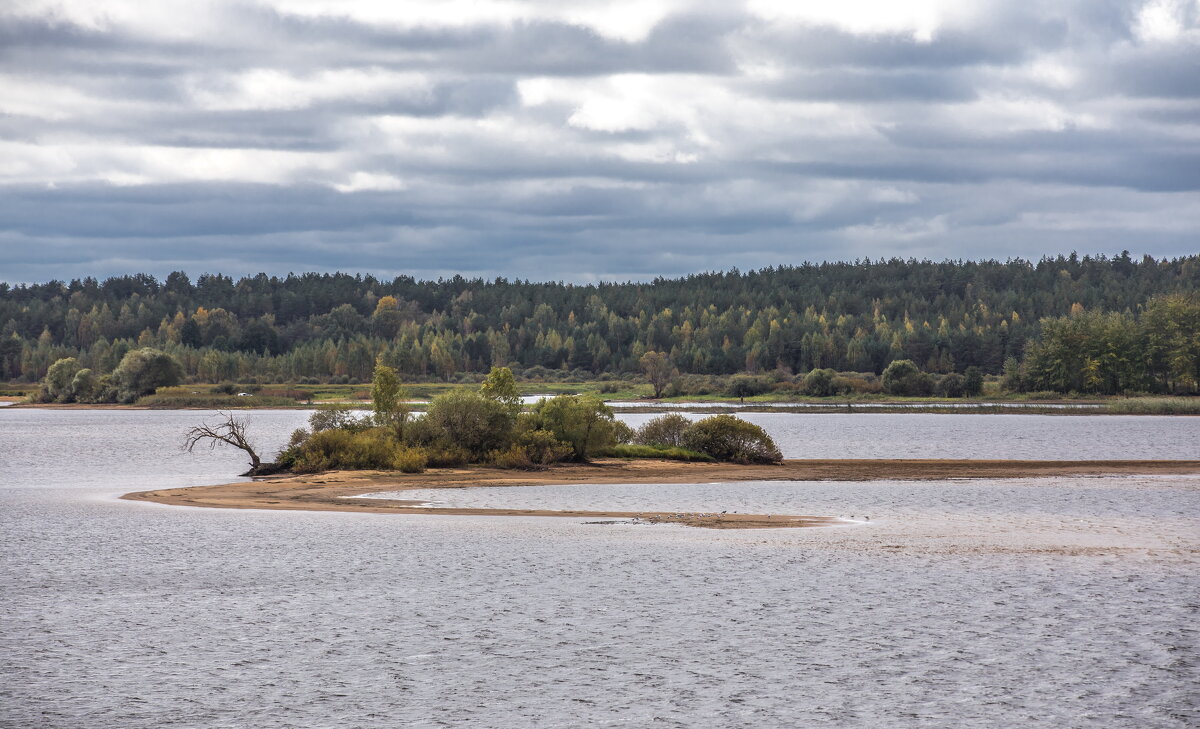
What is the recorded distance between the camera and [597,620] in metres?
20.0

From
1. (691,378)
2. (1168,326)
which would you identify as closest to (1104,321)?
(1168,326)

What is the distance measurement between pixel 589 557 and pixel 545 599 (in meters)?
5.15

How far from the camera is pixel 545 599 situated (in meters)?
21.8

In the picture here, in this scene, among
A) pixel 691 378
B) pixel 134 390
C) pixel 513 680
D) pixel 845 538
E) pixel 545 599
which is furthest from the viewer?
pixel 691 378

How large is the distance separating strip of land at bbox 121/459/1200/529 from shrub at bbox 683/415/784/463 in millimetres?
1369

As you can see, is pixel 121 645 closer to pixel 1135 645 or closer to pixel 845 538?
pixel 1135 645

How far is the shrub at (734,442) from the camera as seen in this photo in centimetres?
5731

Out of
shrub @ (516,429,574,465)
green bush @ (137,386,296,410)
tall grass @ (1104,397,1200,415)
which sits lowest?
tall grass @ (1104,397,1200,415)

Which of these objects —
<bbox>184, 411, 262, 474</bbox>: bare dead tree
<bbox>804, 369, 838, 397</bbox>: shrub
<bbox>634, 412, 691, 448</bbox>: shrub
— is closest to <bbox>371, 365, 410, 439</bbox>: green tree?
<bbox>184, 411, 262, 474</bbox>: bare dead tree

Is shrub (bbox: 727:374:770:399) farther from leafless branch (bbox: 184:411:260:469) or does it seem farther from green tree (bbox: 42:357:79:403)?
leafless branch (bbox: 184:411:260:469)

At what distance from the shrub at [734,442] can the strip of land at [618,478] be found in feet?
4.49

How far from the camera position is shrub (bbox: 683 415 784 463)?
5731 cm

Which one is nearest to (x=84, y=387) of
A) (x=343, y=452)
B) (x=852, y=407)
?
(x=852, y=407)

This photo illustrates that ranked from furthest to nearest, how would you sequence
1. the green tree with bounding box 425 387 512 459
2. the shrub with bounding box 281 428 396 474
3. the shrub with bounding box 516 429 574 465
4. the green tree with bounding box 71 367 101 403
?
the green tree with bounding box 71 367 101 403 < the shrub with bounding box 516 429 574 465 < the green tree with bounding box 425 387 512 459 < the shrub with bounding box 281 428 396 474
